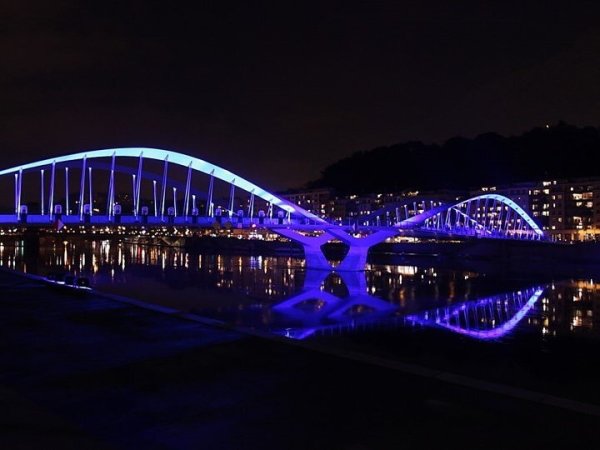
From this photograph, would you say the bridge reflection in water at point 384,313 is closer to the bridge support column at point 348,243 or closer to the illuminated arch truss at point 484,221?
the bridge support column at point 348,243

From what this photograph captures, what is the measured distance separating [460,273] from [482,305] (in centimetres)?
2579

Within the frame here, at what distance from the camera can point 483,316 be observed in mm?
27312

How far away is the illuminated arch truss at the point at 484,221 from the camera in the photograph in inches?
2556

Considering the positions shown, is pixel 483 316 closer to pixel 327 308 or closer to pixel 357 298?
pixel 327 308

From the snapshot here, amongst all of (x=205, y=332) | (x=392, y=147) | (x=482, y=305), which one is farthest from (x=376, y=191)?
(x=205, y=332)

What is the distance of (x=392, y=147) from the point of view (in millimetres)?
155250

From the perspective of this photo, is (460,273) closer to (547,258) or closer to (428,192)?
(547,258)

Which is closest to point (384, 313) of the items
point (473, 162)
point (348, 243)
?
point (348, 243)

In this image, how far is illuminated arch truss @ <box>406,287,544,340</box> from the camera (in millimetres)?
22547

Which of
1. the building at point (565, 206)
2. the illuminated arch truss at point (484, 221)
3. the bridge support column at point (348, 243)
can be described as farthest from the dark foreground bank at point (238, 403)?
the building at point (565, 206)

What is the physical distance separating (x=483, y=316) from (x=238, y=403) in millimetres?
21738

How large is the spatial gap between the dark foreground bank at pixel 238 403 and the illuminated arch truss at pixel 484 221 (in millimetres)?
50252

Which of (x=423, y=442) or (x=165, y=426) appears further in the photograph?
(x=165, y=426)

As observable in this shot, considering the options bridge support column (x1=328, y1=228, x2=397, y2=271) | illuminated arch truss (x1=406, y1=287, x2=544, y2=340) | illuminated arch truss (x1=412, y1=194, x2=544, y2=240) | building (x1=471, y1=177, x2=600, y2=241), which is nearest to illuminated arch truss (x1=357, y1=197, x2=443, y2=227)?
illuminated arch truss (x1=412, y1=194, x2=544, y2=240)
